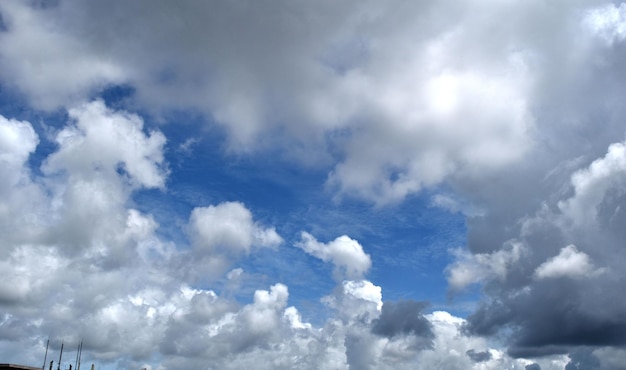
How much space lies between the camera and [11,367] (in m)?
112

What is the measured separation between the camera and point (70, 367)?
13088 centimetres

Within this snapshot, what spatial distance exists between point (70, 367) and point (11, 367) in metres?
21.9

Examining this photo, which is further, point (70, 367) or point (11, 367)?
point (70, 367)
